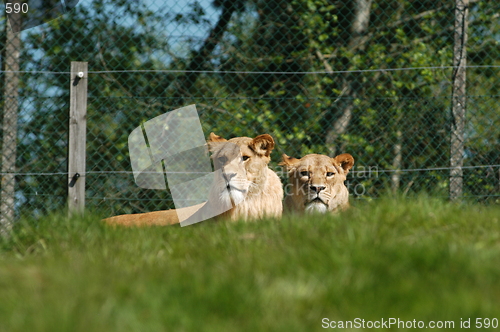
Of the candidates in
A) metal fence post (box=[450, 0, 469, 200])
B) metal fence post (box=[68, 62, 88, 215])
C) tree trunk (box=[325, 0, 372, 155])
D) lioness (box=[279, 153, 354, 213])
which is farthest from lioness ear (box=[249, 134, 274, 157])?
tree trunk (box=[325, 0, 372, 155])

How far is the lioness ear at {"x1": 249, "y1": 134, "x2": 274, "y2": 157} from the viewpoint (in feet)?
15.1

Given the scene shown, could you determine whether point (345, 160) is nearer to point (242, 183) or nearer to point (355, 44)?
point (242, 183)

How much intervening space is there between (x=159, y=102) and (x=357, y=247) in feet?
19.4

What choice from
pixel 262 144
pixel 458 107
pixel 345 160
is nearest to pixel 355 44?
pixel 458 107

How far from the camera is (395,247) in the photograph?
2.39 metres

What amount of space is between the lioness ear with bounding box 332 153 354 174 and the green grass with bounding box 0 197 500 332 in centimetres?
201

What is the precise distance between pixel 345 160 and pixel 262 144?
2.92 ft

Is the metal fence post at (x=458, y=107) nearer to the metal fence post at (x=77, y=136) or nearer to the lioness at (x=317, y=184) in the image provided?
the lioness at (x=317, y=184)

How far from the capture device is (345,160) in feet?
16.9

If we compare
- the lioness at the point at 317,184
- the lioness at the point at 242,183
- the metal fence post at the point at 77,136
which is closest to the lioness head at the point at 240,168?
the lioness at the point at 242,183

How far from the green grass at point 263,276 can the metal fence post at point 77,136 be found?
6.59ft

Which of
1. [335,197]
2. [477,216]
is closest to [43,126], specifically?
[335,197]

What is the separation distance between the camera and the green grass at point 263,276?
74.1 inches

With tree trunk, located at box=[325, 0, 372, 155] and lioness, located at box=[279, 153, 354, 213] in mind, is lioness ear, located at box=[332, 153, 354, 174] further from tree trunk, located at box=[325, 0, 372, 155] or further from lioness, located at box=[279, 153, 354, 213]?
tree trunk, located at box=[325, 0, 372, 155]
